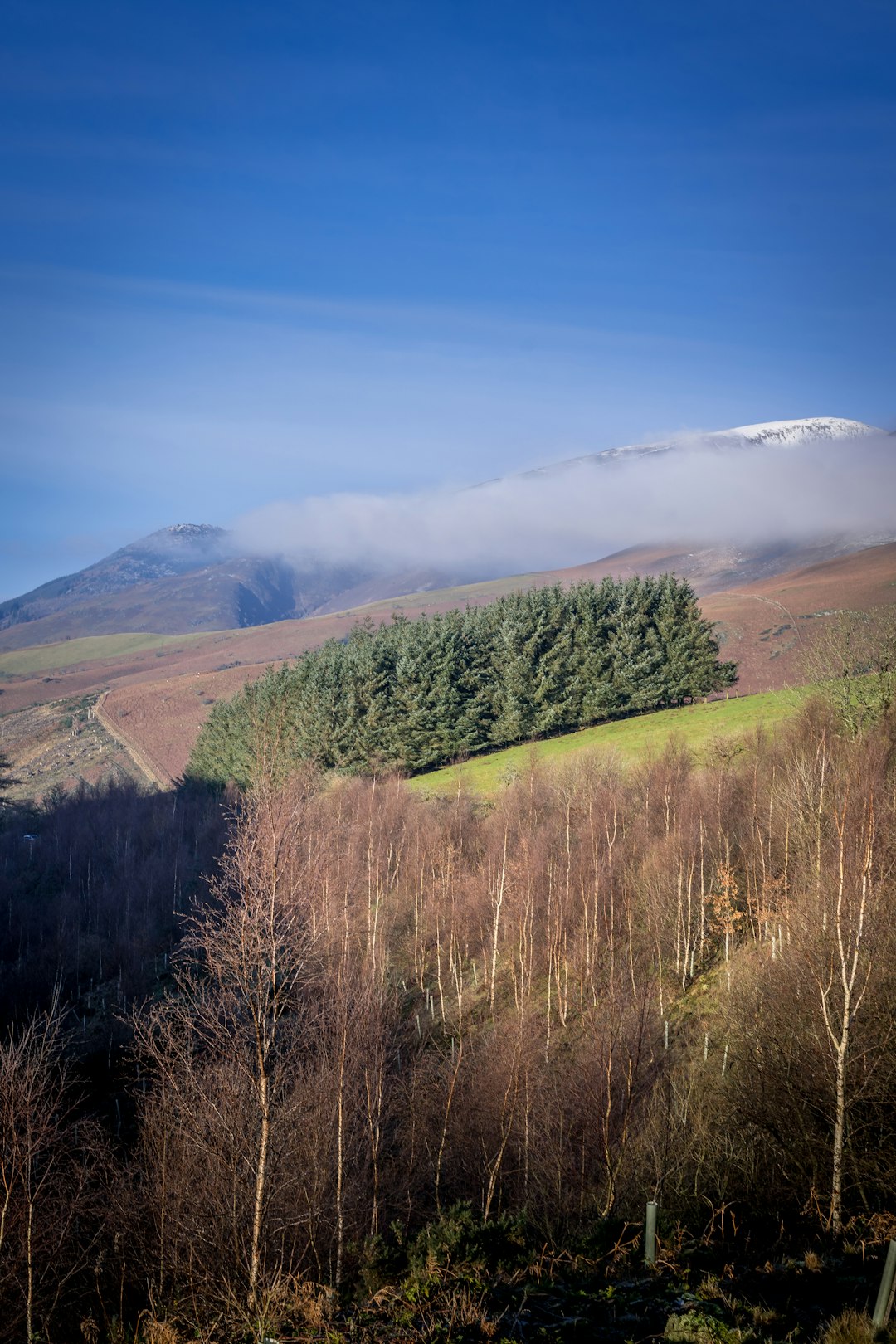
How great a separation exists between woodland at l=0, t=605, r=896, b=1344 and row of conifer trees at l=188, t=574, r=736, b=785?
42.7 ft

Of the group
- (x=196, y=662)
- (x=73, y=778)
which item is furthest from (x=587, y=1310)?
(x=196, y=662)

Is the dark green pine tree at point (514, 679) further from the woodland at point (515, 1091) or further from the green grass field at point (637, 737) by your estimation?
the woodland at point (515, 1091)

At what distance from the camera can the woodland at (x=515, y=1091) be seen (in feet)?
46.0

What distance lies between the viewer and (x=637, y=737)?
2085 inches

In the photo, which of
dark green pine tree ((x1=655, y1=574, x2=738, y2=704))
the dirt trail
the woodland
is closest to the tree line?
the woodland

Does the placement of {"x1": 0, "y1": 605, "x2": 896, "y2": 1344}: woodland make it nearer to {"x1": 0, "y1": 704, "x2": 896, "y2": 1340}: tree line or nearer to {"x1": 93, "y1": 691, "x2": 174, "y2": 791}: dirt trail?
{"x1": 0, "y1": 704, "x2": 896, "y2": 1340}: tree line

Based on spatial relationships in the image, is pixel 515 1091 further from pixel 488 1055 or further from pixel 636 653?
pixel 636 653

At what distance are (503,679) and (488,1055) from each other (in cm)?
3723

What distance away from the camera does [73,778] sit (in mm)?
98188

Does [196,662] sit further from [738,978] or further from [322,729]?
[738,978]

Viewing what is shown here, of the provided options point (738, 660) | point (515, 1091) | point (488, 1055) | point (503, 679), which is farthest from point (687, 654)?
point (515, 1091)

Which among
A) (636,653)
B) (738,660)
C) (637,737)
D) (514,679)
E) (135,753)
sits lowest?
(637,737)

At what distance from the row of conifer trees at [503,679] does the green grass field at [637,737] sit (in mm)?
2110

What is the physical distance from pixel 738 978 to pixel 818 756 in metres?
8.91
